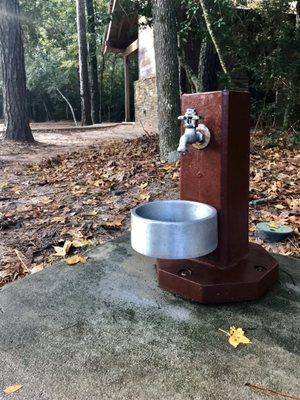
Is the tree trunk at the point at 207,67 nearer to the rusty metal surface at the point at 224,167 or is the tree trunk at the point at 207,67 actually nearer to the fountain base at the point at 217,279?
the rusty metal surface at the point at 224,167

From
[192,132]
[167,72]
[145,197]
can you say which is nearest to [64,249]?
[145,197]

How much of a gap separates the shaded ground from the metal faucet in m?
1.29

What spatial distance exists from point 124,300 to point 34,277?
1.53 ft

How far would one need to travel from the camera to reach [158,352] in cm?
122

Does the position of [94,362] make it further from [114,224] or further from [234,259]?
[114,224]

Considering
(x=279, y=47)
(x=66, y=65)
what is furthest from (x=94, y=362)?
(x=66, y=65)

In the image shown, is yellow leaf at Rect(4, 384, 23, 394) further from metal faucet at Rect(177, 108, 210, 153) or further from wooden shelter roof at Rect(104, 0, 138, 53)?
wooden shelter roof at Rect(104, 0, 138, 53)

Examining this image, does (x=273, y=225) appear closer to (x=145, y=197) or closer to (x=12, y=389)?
(x=145, y=197)

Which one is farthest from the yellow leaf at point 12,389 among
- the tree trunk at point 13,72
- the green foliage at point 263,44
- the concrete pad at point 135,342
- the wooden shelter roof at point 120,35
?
the wooden shelter roof at point 120,35

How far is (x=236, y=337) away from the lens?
127 cm

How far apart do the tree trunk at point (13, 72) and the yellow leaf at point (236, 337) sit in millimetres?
8586

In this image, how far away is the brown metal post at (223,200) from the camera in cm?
144

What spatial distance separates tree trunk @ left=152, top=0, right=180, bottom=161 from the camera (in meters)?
5.10

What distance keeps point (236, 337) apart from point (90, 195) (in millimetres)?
3056
